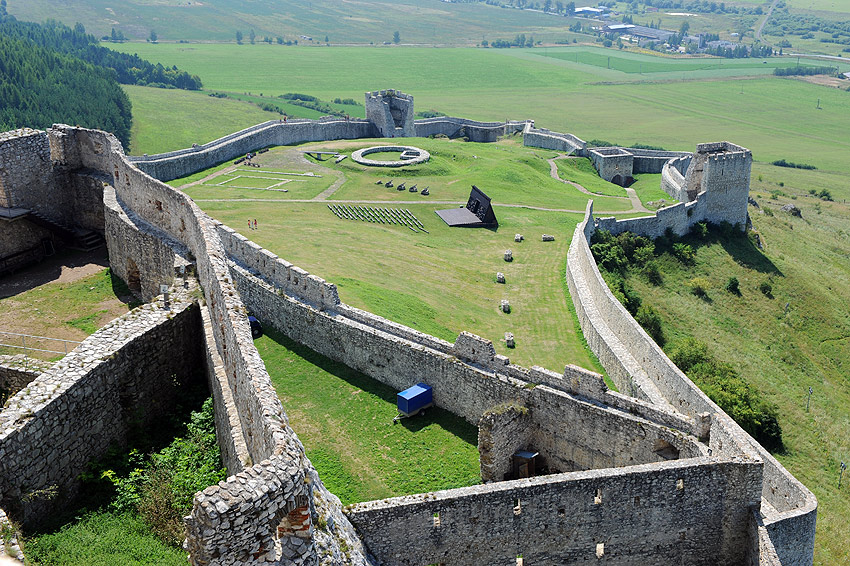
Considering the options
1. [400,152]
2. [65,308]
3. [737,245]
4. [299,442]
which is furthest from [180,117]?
[299,442]

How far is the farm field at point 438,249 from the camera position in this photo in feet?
113

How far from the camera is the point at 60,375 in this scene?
57.1 ft

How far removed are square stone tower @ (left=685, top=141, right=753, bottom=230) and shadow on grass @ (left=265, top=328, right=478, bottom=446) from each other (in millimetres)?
40205

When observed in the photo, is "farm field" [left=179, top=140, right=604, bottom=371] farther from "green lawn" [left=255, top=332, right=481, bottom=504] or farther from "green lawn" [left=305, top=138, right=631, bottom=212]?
"green lawn" [left=255, top=332, right=481, bottom=504]

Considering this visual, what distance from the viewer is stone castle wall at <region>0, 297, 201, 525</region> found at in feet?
51.0

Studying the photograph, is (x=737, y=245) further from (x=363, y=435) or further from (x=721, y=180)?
(x=363, y=435)

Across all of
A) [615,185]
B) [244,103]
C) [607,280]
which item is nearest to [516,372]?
[607,280]

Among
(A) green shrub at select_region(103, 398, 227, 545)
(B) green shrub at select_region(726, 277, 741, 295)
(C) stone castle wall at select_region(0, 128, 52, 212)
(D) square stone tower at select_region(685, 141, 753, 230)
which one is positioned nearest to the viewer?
(A) green shrub at select_region(103, 398, 227, 545)

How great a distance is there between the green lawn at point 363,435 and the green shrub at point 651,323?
69.3 feet

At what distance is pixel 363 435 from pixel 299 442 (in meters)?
10.6

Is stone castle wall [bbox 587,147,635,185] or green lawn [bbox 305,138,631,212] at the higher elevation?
green lawn [bbox 305,138,631,212]

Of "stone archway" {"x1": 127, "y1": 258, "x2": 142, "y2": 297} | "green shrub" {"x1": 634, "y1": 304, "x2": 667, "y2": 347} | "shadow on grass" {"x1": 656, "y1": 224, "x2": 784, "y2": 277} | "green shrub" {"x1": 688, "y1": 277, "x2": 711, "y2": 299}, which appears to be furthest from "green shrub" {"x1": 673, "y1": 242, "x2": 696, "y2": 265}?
"stone archway" {"x1": 127, "y1": 258, "x2": 142, "y2": 297}

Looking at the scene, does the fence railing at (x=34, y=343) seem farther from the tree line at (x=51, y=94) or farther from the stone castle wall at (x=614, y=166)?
the stone castle wall at (x=614, y=166)

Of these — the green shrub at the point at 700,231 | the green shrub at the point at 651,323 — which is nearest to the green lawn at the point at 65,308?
the green shrub at the point at 651,323
